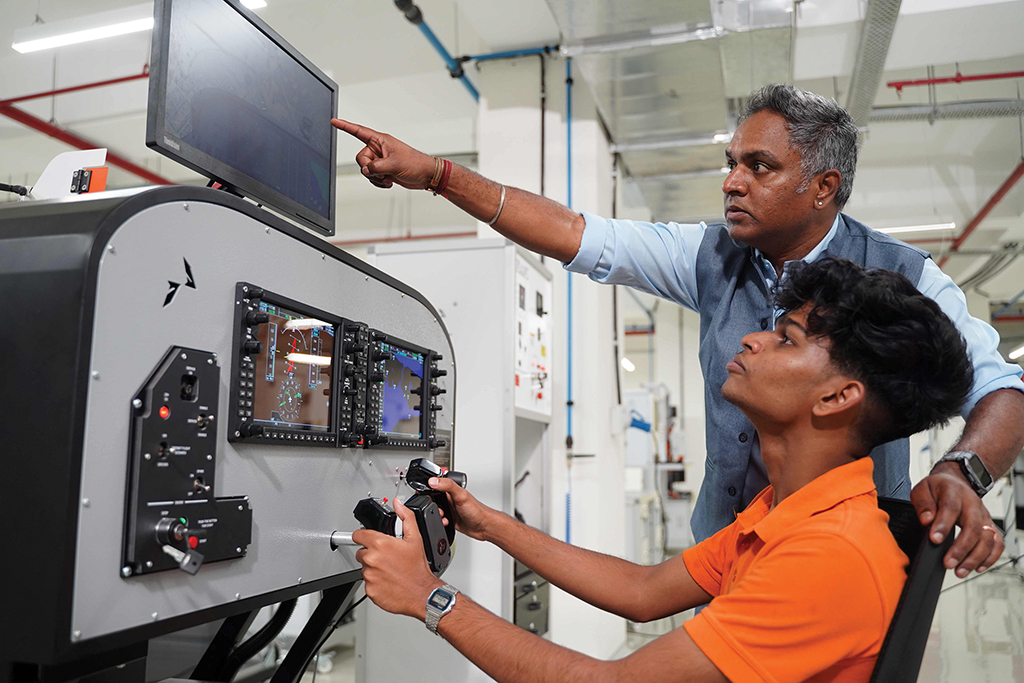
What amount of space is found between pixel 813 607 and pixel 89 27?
4.41 m

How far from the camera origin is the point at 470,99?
18.2 ft

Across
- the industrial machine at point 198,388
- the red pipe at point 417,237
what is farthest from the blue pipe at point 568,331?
the red pipe at point 417,237

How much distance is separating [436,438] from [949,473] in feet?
4.25

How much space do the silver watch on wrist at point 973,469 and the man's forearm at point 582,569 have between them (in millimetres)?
500

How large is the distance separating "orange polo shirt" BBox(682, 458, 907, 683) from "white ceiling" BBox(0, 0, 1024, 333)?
2852 mm

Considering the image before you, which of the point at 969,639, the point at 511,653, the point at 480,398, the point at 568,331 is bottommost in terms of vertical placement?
the point at 969,639

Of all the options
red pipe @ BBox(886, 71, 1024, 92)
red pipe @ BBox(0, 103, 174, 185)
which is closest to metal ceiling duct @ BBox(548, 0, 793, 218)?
red pipe @ BBox(886, 71, 1024, 92)

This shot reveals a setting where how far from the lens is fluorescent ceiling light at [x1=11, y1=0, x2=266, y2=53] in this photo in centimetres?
399

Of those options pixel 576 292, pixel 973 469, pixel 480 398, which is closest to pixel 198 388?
pixel 973 469

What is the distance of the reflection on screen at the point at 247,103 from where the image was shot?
1.32 metres

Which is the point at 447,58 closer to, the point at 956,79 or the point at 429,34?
the point at 429,34

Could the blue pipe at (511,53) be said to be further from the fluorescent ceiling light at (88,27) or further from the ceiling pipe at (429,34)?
the fluorescent ceiling light at (88,27)

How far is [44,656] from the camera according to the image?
0.94 meters

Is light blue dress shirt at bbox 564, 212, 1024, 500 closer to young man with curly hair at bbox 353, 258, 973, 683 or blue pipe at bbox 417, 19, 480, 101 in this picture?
young man with curly hair at bbox 353, 258, 973, 683
